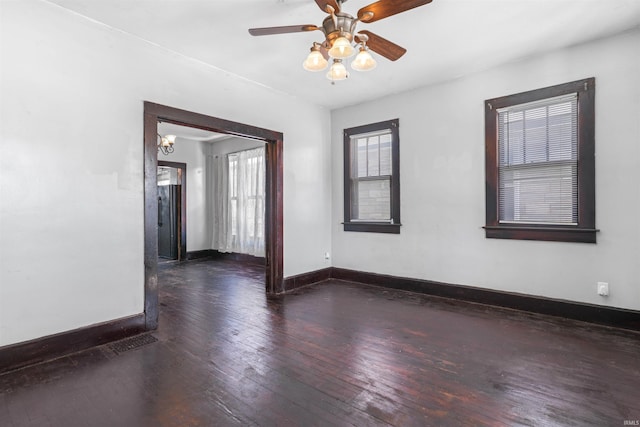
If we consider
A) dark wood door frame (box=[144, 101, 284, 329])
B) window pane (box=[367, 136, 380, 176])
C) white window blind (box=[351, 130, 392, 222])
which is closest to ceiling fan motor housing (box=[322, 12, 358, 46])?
dark wood door frame (box=[144, 101, 284, 329])

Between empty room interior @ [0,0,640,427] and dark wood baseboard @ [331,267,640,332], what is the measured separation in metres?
0.02

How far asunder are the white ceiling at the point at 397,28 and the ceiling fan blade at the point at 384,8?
49 cm

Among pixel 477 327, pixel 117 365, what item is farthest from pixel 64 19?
pixel 477 327

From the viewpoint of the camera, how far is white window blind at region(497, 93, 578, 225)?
11.5ft

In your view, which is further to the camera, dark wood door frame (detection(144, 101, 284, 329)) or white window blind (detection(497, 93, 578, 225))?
white window blind (detection(497, 93, 578, 225))

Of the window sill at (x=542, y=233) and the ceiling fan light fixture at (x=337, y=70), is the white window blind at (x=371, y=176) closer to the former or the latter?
the window sill at (x=542, y=233)

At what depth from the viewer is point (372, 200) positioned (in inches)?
204

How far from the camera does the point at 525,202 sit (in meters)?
3.80

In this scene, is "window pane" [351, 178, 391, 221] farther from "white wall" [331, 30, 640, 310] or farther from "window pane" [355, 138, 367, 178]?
"white wall" [331, 30, 640, 310]

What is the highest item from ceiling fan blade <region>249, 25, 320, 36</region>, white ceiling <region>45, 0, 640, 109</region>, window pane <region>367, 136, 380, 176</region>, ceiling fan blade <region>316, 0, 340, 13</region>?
white ceiling <region>45, 0, 640, 109</region>

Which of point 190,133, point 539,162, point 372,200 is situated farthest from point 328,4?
point 190,133

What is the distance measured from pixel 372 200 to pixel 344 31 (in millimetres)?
3152

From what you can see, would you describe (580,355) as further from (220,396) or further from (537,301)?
(220,396)

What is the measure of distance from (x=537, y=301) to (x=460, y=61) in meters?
2.85
